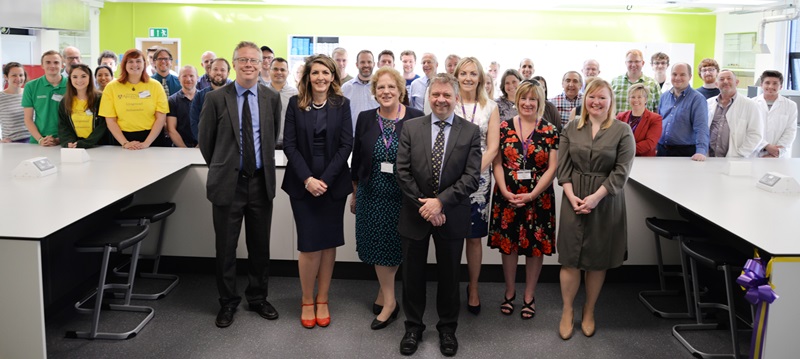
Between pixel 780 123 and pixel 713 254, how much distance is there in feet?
11.6

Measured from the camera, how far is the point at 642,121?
500 centimetres

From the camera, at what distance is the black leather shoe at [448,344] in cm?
346

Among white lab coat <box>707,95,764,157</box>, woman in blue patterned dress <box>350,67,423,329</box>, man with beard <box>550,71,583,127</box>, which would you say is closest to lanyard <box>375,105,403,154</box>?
woman in blue patterned dress <box>350,67,423,329</box>

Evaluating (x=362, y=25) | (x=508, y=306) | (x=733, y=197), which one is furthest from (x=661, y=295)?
(x=362, y=25)

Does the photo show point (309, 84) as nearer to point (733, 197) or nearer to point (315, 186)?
point (315, 186)

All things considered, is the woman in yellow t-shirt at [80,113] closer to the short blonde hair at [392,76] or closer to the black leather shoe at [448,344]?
the short blonde hair at [392,76]

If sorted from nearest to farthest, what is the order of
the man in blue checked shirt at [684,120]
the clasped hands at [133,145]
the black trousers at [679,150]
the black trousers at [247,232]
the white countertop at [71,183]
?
the white countertop at [71,183], the black trousers at [247,232], the clasped hands at [133,145], the man in blue checked shirt at [684,120], the black trousers at [679,150]

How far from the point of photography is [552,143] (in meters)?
3.83

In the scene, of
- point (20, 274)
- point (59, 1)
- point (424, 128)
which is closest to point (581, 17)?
point (59, 1)

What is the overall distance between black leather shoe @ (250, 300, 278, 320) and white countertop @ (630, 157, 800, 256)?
236 cm

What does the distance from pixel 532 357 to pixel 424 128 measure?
51.8 inches

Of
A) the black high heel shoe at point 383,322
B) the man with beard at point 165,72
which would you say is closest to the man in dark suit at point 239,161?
the black high heel shoe at point 383,322

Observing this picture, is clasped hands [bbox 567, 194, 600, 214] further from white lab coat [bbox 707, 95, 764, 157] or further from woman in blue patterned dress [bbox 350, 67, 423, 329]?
white lab coat [bbox 707, 95, 764, 157]

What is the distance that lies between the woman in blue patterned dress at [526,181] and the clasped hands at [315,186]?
3.32 ft
